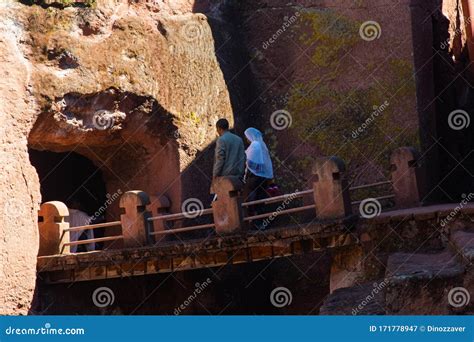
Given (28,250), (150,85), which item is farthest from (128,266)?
(150,85)

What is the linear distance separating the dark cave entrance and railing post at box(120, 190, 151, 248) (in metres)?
2.67

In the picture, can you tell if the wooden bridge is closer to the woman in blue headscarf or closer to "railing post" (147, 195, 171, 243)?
"railing post" (147, 195, 171, 243)

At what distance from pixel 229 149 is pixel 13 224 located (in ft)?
9.10

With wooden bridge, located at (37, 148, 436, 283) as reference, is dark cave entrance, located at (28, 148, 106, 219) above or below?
above

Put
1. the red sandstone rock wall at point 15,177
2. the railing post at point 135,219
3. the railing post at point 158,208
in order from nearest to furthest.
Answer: the red sandstone rock wall at point 15,177 < the railing post at point 135,219 < the railing post at point 158,208

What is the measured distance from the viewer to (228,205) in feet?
49.7

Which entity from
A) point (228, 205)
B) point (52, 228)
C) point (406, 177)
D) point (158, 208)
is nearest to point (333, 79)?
point (406, 177)

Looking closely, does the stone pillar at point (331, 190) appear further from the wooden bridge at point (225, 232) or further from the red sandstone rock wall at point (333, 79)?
the red sandstone rock wall at point (333, 79)

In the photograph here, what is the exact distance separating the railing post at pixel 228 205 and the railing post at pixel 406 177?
231cm

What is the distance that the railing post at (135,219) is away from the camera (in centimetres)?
1577

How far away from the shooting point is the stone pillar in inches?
583

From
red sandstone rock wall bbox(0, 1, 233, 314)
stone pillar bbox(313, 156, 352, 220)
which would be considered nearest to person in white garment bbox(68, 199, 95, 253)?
red sandstone rock wall bbox(0, 1, 233, 314)

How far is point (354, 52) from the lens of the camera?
18.4 m

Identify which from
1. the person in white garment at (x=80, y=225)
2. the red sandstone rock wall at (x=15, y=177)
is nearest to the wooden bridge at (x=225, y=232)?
the red sandstone rock wall at (x=15, y=177)
